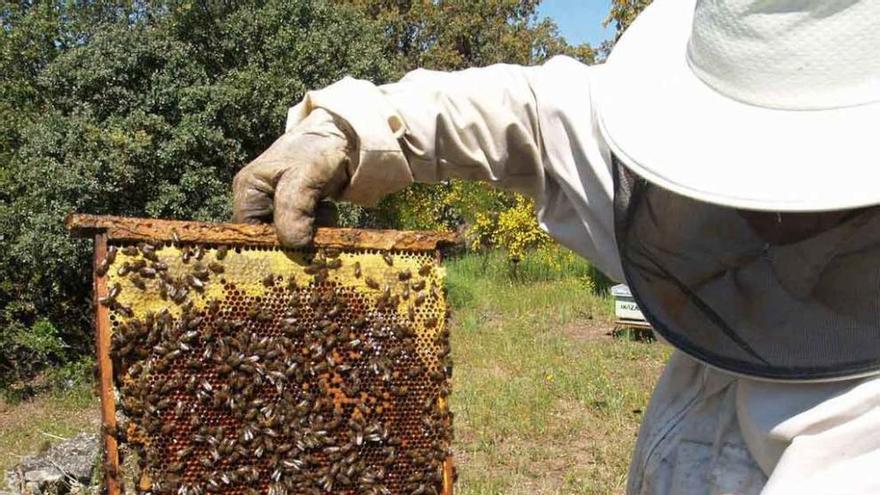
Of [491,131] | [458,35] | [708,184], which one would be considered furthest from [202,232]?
[458,35]

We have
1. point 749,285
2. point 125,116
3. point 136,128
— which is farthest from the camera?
point 125,116

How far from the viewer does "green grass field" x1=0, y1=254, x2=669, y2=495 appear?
694 centimetres

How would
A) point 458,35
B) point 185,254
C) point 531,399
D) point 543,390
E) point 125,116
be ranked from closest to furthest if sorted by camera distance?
point 185,254, point 531,399, point 543,390, point 125,116, point 458,35

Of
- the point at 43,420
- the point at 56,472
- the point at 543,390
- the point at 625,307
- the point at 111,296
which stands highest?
the point at 111,296

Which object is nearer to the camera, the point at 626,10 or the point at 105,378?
the point at 105,378

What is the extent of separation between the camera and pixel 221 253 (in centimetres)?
235

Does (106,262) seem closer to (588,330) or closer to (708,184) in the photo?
(708,184)

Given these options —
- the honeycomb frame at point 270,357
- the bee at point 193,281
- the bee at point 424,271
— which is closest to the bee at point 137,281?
the honeycomb frame at point 270,357

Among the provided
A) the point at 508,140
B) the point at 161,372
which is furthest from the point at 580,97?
the point at 161,372

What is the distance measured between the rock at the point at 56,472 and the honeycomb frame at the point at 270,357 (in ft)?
16.7

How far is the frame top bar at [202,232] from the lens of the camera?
7.25 ft

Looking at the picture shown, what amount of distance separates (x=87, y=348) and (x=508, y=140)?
11.1 metres

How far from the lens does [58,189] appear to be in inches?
422

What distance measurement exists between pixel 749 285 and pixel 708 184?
362 mm
